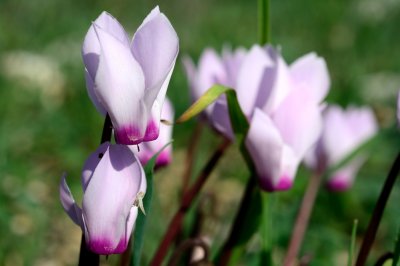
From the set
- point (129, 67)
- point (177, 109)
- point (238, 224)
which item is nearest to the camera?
point (129, 67)

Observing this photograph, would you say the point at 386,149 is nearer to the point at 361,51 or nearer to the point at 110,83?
the point at 361,51

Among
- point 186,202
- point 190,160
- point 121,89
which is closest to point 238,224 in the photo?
point 186,202

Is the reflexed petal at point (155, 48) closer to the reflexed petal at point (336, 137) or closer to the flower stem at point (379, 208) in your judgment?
the flower stem at point (379, 208)

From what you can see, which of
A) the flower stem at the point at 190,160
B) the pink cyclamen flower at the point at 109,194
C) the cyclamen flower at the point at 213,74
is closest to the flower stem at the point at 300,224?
the flower stem at the point at 190,160

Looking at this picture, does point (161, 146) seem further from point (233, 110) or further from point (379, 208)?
point (379, 208)

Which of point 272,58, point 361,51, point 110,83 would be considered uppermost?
point 110,83

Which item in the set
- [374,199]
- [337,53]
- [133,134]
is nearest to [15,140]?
[374,199]
